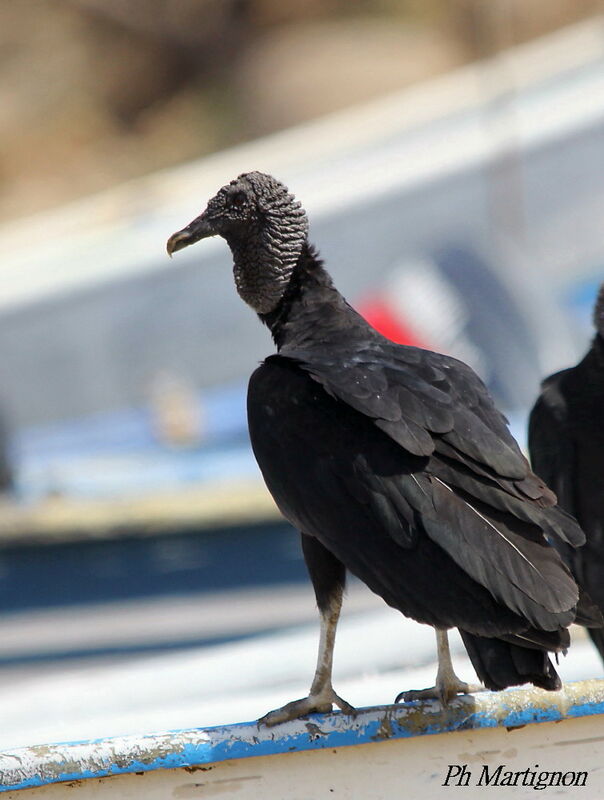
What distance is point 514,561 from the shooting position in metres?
2.34

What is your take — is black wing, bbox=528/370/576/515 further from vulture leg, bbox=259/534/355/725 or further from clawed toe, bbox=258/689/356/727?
clawed toe, bbox=258/689/356/727

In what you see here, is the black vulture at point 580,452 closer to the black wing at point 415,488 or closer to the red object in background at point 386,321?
the black wing at point 415,488

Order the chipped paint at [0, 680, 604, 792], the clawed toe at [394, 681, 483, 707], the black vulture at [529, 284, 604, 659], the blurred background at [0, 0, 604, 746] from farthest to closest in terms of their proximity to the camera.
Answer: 1. the blurred background at [0, 0, 604, 746]
2. the black vulture at [529, 284, 604, 659]
3. the clawed toe at [394, 681, 483, 707]
4. the chipped paint at [0, 680, 604, 792]

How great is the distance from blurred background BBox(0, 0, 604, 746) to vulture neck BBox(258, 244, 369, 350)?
1.20 meters

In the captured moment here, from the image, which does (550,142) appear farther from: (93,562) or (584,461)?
(584,461)

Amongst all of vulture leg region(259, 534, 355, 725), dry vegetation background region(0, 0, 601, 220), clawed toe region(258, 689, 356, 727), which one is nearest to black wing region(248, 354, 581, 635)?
vulture leg region(259, 534, 355, 725)

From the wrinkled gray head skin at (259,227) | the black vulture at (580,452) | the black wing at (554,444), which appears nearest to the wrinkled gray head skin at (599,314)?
the black vulture at (580,452)

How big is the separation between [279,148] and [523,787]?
10.00 meters

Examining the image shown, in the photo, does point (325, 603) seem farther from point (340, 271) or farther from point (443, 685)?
point (340, 271)

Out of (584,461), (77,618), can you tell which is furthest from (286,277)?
(77,618)

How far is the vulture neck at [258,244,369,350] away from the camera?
2.90 meters

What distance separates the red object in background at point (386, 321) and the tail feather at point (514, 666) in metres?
6.64

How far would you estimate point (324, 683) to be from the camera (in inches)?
105

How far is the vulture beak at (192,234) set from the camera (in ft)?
9.63
